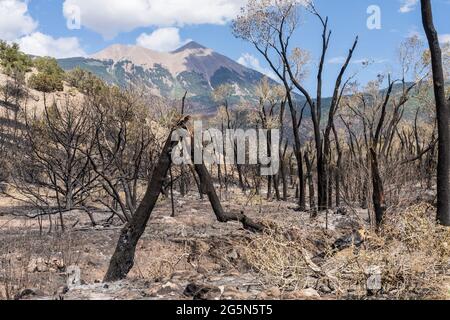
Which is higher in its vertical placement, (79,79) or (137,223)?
(79,79)

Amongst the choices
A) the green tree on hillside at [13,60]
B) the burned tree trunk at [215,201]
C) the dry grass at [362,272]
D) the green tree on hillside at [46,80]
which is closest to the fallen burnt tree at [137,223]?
the burned tree trunk at [215,201]

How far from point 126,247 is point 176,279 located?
3.84 feet

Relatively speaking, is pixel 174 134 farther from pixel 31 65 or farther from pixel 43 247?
pixel 31 65

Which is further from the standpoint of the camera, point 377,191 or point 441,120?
point 377,191

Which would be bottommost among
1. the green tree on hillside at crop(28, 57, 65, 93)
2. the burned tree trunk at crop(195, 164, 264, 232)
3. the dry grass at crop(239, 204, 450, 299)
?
the dry grass at crop(239, 204, 450, 299)

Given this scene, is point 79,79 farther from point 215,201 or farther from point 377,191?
point 215,201

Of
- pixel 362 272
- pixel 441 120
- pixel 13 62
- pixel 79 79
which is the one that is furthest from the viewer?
pixel 79 79

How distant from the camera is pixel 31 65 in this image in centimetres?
6569

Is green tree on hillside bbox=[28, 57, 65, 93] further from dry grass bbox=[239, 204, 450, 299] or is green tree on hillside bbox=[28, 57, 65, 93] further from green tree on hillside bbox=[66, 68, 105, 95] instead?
dry grass bbox=[239, 204, 450, 299]

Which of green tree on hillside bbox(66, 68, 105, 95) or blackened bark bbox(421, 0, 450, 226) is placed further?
green tree on hillside bbox(66, 68, 105, 95)

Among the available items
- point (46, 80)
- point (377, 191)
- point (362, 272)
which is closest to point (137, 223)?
point (362, 272)

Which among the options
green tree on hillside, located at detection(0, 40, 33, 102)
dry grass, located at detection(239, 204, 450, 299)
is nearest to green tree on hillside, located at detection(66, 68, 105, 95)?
green tree on hillside, located at detection(0, 40, 33, 102)
